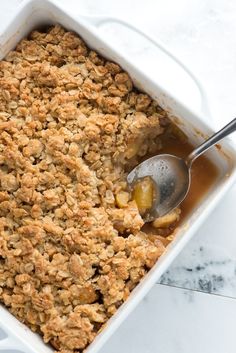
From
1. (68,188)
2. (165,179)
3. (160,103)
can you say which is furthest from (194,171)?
(68,188)

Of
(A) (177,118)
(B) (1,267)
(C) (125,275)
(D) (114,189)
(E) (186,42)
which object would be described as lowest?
(B) (1,267)

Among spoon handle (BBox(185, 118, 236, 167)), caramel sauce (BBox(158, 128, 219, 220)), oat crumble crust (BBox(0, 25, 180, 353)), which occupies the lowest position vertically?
oat crumble crust (BBox(0, 25, 180, 353))

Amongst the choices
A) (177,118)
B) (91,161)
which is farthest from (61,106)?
(177,118)

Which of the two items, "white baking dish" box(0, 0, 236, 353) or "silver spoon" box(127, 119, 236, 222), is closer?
"white baking dish" box(0, 0, 236, 353)

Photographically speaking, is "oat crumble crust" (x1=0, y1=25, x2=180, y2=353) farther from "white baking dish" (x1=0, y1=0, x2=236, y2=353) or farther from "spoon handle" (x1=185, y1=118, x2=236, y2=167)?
"spoon handle" (x1=185, y1=118, x2=236, y2=167)

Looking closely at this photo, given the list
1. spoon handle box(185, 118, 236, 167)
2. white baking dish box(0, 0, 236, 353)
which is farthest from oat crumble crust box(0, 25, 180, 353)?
spoon handle box(185, 118, 236, 167)

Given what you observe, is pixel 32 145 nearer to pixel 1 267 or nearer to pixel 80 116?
pixel 80 116
